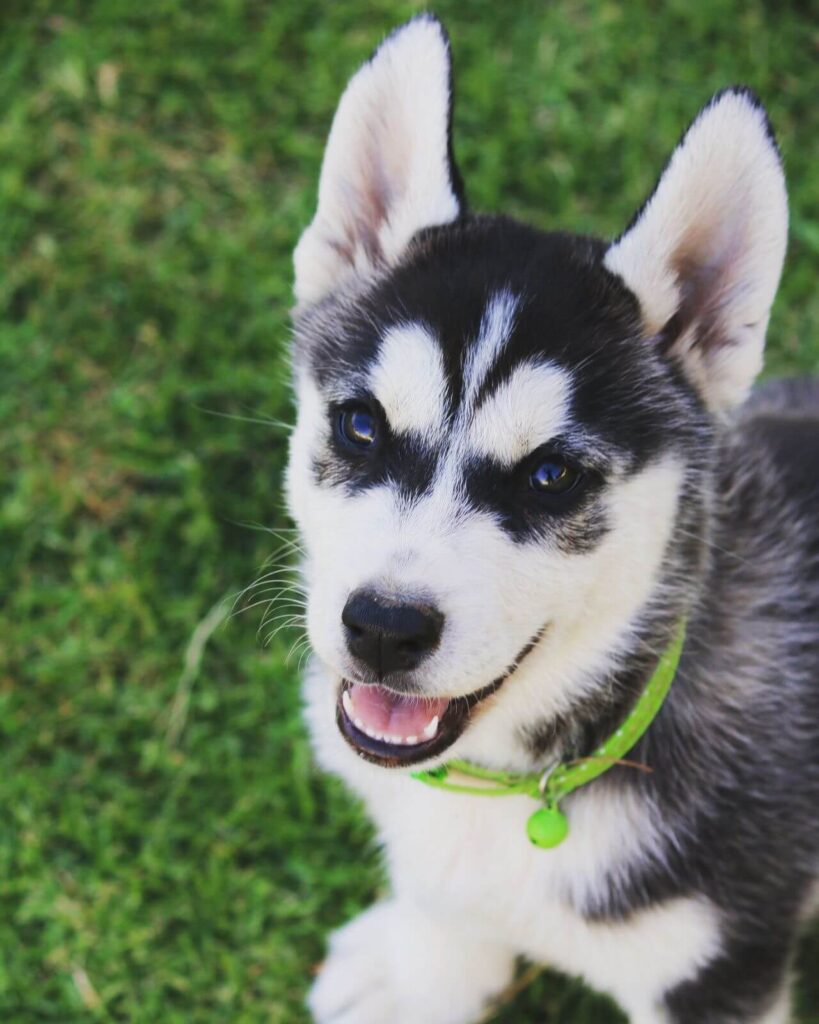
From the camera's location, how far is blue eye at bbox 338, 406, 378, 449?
8.70 feet

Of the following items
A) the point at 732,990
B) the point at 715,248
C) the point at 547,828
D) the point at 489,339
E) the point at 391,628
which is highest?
the point at 715,248

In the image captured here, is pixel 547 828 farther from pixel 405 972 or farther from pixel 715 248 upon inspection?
pixel 715 248

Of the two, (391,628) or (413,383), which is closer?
(391,628)

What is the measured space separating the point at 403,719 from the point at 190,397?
94.1 inches

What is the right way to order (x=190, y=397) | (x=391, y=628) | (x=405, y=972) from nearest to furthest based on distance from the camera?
(x=391, y=628) → (x=405, y=972) → (x=190, y=397)

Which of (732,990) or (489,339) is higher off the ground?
(489,339)

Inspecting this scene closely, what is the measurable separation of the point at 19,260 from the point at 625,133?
2.69m

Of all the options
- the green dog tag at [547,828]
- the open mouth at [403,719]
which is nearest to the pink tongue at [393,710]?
the open mouth at [403,719]

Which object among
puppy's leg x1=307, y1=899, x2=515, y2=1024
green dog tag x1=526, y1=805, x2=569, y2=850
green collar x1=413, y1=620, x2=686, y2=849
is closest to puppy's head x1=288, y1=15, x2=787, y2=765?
green collar x1=413, y1=620, x2=686, y2=849

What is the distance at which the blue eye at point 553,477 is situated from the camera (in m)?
2.54

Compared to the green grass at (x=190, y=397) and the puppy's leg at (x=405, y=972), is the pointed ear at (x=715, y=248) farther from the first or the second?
the puppy's leg at (x=405, y=972)

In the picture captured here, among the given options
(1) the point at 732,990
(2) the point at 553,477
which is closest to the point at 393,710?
(2) the point at 553,477

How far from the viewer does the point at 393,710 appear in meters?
2.66

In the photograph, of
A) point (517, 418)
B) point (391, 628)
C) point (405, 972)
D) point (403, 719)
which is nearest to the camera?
point (391, 628)
